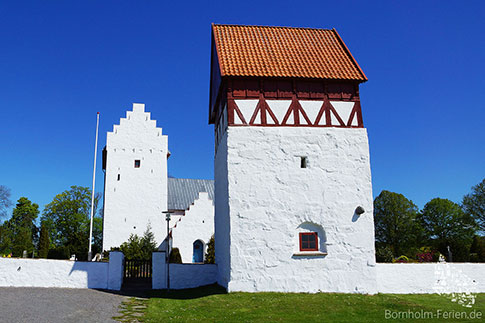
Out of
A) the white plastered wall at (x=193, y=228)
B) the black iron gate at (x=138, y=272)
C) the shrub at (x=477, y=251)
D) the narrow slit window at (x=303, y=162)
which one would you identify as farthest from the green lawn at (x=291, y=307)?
Result: the shrub at (x=477, y=251)

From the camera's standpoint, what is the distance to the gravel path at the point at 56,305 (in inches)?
376

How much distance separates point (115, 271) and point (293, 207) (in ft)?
26.7

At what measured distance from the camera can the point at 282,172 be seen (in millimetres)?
14156

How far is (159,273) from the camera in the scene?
16359 millimetres

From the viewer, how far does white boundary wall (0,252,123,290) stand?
614 inches

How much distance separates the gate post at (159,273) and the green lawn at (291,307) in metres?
2.66

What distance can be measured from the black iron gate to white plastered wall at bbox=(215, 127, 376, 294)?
4639 mm

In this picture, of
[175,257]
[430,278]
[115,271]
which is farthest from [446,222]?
[115,271]

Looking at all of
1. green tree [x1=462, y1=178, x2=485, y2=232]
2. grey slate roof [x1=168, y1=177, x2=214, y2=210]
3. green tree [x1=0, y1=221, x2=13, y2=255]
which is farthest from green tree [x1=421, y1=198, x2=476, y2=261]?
green tree [x1=0, y1=221, x2=13, y2=255]

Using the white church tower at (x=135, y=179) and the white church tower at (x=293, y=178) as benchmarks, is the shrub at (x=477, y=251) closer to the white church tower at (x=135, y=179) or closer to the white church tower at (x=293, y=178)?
the white church tower at (x=293, y=178)

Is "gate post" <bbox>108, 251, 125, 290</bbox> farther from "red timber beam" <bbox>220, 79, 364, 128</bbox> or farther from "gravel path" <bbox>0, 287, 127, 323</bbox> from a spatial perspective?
"red timber beam" <bbox>220, 79, 364, 128</bbox>

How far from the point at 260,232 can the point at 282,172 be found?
94.4 inches

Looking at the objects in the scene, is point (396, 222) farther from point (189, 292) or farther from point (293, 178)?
point (189, 292)

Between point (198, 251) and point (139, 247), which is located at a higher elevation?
point (139, 247)
